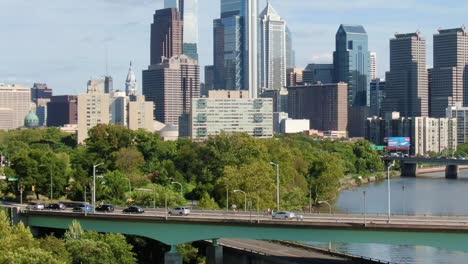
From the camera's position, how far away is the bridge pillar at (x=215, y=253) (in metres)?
59.7

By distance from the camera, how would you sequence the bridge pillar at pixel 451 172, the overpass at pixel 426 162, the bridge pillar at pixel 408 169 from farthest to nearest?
the bridge pillar at pixel 408 169
the bridge pillar at pixel 451 172
the overpass at pixel 426 162

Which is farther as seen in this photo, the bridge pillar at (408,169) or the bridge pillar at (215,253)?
the bridge pillar at (408,169)

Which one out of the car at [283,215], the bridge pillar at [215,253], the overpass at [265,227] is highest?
the car at [283,215]

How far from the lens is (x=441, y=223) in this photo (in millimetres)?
52906

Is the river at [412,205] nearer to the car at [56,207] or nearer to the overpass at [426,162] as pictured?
the overpass at [426,162]

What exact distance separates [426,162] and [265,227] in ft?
410

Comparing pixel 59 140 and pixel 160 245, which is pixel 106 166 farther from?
pixel 59 140

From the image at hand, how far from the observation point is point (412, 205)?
343ft

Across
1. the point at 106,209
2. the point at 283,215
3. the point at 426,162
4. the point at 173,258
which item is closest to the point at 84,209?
the point at 106,209

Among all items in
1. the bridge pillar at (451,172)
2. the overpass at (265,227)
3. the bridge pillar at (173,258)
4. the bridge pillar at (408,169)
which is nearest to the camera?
the overpass at (265,227)

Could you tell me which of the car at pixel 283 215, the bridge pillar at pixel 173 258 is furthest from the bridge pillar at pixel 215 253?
the car at pixel 283 215

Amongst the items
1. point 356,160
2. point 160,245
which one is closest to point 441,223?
point 160,245

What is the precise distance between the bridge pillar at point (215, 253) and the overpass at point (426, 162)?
11766cm

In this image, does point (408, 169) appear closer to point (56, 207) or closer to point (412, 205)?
point (412, 205)
